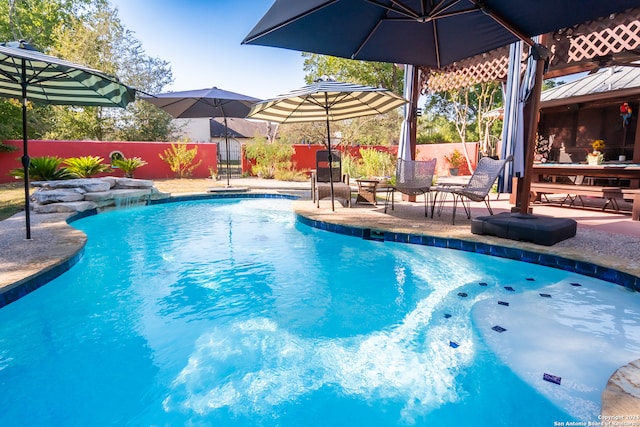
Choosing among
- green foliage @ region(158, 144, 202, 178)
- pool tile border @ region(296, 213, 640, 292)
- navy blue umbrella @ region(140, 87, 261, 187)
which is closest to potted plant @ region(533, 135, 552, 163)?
pool tile border @ region(296, 213, 640, 292)

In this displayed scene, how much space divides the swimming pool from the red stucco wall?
10.4 metres

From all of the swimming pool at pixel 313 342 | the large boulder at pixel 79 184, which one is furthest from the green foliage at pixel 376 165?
the swimming pool at pixel 313 342

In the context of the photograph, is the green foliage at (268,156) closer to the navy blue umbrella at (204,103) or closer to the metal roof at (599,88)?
the navy blue umbrella at (204,103)

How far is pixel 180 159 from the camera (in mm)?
13680

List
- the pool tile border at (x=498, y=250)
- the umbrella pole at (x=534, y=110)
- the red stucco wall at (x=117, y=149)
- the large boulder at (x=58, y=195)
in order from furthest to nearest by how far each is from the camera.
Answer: the red stucco wall at (x=117, y=149), the large boulder at (x=58, y=195), the umbrella pole at (x=534, y=110), the pool tile border at (x=498, y=250)

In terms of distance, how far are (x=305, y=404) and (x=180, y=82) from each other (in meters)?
24.9

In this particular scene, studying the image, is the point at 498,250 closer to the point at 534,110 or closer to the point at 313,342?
the point at 534,110

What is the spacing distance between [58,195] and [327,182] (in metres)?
5.54

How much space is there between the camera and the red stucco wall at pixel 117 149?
11531 millimetres

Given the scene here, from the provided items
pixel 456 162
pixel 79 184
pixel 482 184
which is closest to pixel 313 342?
pixel 482 184

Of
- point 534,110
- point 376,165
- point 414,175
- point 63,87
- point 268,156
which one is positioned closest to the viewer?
point 534,110

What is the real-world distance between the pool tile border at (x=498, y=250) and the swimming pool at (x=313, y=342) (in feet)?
0.39

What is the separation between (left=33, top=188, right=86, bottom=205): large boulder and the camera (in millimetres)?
6724

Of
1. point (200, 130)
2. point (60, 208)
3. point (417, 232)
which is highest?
point (200, 130)
